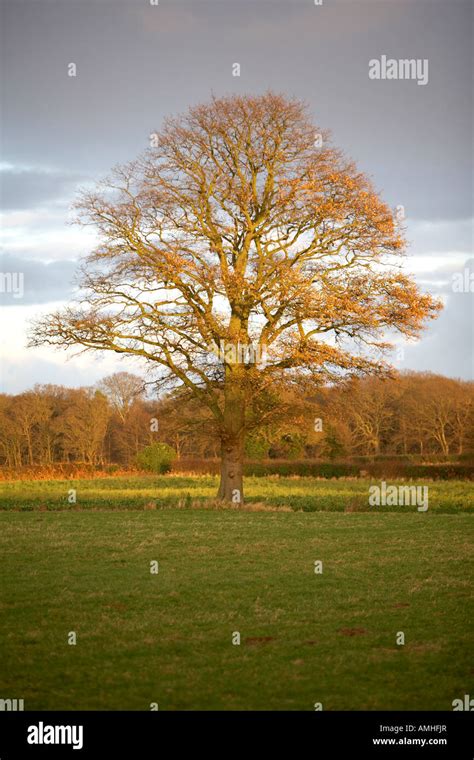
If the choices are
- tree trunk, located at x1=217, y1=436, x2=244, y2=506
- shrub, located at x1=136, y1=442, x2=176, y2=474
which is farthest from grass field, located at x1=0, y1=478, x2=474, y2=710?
shrub, located at x1=136, y1=442, x2=176, y2=474

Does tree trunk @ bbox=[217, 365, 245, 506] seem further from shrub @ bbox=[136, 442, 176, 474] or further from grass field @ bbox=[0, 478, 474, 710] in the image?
shrub @ bbox=[136, 442, 176, 474]

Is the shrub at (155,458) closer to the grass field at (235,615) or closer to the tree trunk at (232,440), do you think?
the tree trunk at (232,440)

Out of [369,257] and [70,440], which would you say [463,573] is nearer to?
[369,257]

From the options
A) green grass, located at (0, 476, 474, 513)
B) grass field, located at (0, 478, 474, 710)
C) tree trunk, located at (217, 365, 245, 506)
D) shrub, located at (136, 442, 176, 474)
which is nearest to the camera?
grass field, located at (0, 478, 474, 710)

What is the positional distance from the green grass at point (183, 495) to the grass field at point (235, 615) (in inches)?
307

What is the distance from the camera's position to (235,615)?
11.0 meters

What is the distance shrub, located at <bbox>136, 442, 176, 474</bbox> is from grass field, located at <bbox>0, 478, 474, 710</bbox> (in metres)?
35.9

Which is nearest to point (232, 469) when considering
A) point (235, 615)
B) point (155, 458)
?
point (235, 615)

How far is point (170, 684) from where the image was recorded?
8062mm

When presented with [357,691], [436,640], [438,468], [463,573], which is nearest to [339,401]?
[463,573]

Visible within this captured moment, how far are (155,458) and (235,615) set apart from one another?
4716 cm

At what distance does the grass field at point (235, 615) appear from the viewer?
7.95 metres

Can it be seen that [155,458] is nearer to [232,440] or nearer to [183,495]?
[183,495]

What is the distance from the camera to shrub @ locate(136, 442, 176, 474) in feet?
189
